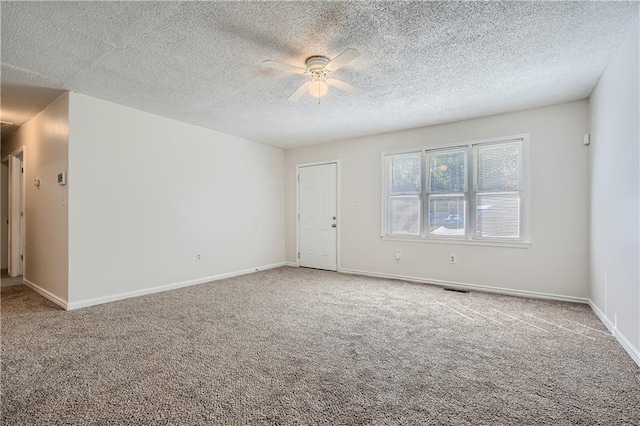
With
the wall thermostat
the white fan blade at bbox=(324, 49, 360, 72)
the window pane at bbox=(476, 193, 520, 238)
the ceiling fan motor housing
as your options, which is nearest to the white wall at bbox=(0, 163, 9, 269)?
the wall thermostat

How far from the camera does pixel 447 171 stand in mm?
4660

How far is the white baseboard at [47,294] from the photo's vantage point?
3.54 m

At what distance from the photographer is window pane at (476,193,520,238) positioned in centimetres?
414

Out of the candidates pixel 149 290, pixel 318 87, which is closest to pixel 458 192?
pixel 318 87

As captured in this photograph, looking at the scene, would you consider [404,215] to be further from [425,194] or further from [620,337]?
[620,337]

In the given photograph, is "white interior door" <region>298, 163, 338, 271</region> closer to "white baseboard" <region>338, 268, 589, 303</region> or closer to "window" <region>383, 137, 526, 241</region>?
"white baseboard" <region>338, 268, 589, 303</region>

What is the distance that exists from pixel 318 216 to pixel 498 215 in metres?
3.07

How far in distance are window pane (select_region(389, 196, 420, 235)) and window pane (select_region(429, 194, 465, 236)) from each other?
0.22 meters

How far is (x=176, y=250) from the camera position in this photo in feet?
14.9

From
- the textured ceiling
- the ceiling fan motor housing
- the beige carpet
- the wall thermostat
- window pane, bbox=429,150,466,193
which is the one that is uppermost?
the textured ceiling

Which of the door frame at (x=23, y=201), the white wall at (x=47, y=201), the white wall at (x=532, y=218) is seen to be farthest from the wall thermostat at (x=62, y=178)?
the white wall at (x=532, y=218)

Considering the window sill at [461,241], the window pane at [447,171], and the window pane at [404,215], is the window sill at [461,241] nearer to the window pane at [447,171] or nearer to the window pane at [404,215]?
the window pane at [404,215]

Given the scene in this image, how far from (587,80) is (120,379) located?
4.92 metres

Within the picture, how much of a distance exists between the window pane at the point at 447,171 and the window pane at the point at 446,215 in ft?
0.46
